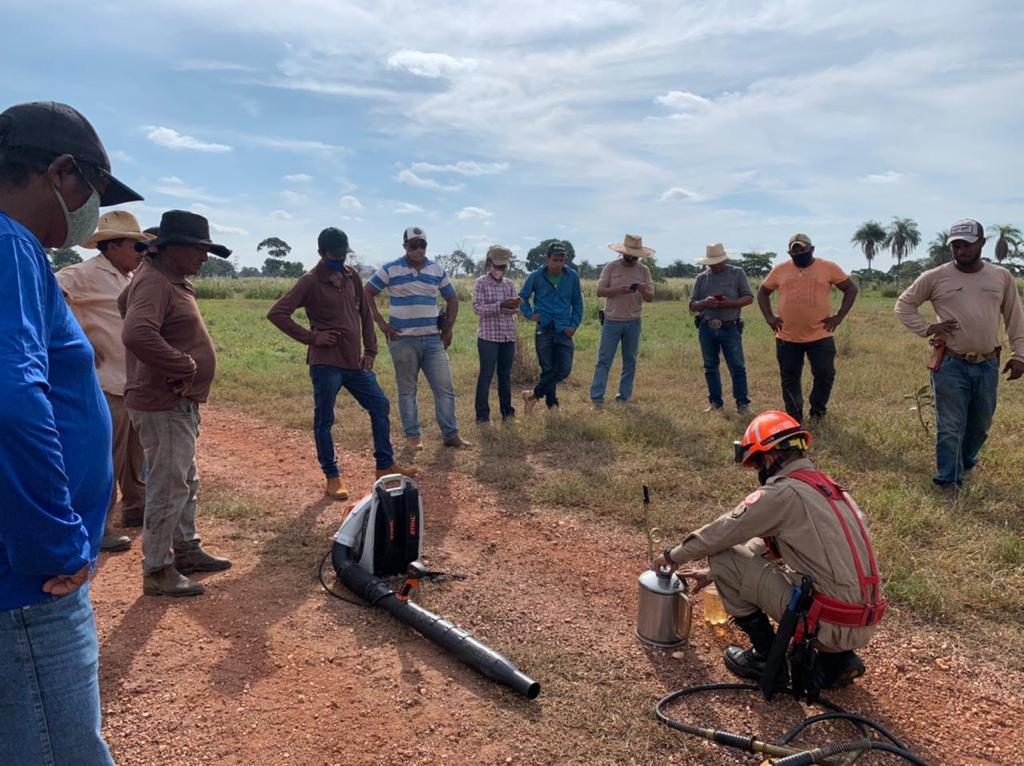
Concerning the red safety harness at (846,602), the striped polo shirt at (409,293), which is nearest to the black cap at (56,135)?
the red safety harness at (846,602)

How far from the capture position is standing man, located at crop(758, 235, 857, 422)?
23.7 feet

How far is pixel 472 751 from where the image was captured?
281 cm

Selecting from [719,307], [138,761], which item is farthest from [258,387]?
[138,761]

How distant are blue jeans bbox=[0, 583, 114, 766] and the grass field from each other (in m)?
3.49

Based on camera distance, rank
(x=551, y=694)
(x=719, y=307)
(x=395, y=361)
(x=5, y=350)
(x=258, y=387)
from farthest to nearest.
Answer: (x=258, y=387) < (x=719, y=307) < (x=395, y=361) < (x=551, y=694) < (x=5, y=350)

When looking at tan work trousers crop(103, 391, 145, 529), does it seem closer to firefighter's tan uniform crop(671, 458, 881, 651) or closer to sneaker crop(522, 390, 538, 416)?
firefighter's tan uniform crop(671, 458, 881, 651)

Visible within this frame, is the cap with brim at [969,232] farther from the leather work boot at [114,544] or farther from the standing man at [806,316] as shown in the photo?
the leather work boot at [114,544]

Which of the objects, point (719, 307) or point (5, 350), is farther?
point (719, 307)

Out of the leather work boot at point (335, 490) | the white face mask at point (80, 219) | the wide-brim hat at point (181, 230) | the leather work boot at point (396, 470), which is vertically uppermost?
the wide-brim hat at point (181, 230)

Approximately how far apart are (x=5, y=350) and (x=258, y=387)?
950 centimetres

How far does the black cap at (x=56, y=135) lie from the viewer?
5.64 ft

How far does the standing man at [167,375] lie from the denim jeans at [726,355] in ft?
18.8

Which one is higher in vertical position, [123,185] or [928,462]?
[123,185]

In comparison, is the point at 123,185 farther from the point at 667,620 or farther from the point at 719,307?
the point at 719,307
